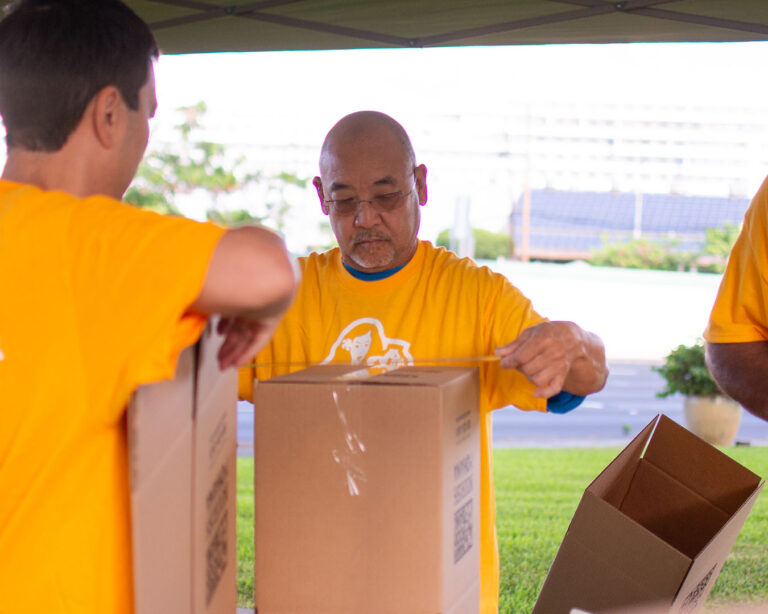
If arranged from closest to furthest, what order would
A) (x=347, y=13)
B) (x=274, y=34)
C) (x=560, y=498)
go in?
(x=347, y=13)
(x=274, y=34)
(x=560, y=498)

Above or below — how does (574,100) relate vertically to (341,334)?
above

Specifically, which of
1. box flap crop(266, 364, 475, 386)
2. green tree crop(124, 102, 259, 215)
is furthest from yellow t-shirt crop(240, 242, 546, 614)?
green tree crop(124, 102, 259, 215)

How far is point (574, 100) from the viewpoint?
29.1m

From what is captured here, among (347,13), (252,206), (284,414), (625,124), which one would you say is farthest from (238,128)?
(284,414)

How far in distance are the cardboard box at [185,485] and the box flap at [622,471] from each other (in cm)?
63

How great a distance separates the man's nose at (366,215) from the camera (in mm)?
1812

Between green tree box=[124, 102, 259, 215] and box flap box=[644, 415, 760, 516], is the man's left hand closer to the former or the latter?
box flap box=[644, 415, 760, 516]

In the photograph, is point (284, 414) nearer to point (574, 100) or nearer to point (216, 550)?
point (216, 550)

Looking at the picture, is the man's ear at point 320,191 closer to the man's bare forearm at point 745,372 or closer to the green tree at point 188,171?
the man's bare forearm at point 745,372

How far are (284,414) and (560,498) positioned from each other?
14.4 feet

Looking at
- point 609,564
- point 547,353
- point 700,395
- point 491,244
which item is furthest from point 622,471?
point 491,244

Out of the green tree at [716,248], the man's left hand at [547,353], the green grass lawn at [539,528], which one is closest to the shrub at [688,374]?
the green grass lawn at [539,528]

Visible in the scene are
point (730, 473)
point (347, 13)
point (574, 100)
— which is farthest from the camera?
point (574, 100)

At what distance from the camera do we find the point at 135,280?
0.84m
